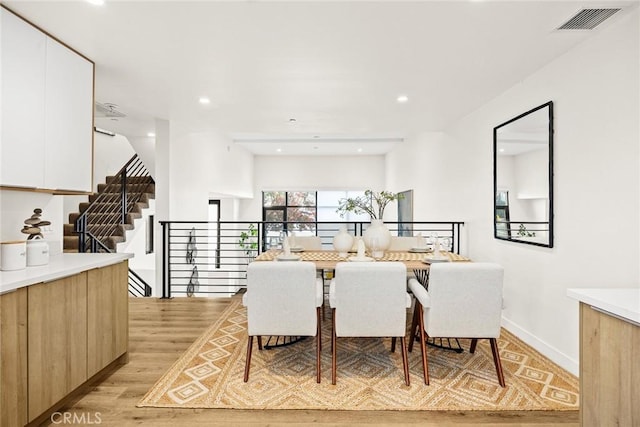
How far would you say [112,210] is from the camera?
246 inches

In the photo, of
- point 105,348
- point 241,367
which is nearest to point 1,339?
point 105,348

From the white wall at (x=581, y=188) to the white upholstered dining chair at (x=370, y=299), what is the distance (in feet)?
4.20

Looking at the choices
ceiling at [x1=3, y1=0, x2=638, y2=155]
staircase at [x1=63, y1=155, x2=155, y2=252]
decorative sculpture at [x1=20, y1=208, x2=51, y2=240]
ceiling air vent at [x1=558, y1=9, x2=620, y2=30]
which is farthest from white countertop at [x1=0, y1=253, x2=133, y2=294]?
ceiling air vent at [x1=558, y1=9, x2=620, y2=30]

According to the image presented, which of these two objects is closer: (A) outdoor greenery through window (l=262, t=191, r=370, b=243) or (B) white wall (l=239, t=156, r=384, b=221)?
(B) white wall (l=239, t=156, r=384, b=221)

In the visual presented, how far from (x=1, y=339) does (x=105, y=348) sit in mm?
865

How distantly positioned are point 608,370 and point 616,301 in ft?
0.88

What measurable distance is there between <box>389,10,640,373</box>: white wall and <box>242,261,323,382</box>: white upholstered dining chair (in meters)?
1.89

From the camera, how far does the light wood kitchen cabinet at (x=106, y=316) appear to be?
7.54 feet

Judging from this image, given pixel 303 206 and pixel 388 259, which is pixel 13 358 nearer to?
pixel 388 259

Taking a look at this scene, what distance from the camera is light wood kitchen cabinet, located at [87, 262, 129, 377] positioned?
230 centimetres

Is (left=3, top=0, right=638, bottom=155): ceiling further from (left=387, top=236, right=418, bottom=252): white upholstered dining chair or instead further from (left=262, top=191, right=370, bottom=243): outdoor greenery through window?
(left=262, top=191, right=370, bottom=243): outdoor greenery through window

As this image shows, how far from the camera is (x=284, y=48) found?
8.50 feet

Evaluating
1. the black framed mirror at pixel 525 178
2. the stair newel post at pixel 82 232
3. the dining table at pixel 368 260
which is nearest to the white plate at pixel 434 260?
the dining table at pixel 368 260

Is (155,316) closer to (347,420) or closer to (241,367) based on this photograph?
(241,367)
